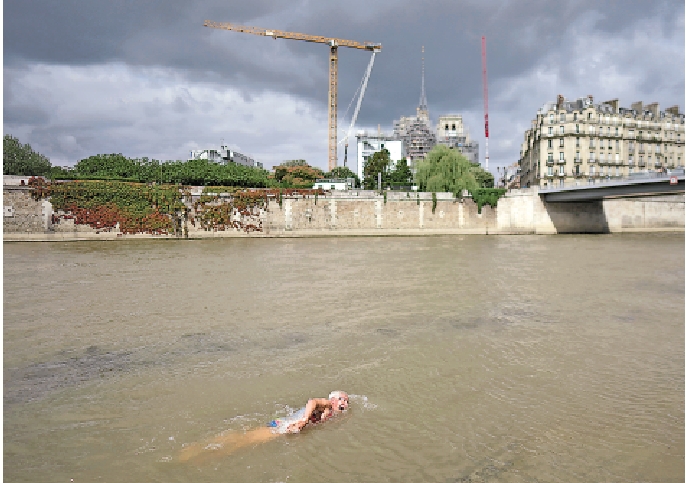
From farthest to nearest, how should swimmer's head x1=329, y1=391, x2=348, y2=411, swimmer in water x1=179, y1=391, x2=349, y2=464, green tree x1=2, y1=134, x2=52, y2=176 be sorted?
green tree x1=2, y1=134, x2=52, y2=176 < swimmer's head x1=329, y1=391, x2=348, y2=411 < swimmer in water x1=179, y1=391, x2=349, y2=464

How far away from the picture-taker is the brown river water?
4680 mm

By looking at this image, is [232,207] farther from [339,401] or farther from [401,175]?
[339,401]

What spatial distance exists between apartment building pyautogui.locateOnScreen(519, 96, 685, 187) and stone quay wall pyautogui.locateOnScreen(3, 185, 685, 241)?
13.8m

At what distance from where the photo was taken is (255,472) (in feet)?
14.6

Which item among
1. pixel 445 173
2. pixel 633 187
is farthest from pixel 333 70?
pixel 633 187

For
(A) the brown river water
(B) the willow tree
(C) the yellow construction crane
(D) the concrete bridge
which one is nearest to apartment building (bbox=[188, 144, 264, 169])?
(C) the yellow construction crane

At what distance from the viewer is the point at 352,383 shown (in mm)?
6863

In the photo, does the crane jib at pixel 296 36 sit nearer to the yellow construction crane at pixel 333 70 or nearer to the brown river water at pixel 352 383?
the yellow construction crane at pixel 333 70

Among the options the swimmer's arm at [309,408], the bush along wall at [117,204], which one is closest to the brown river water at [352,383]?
the swimmer's arm at [309,408]

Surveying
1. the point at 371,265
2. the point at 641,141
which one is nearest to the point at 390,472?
the point at 371,265

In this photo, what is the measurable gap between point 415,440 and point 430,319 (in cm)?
606

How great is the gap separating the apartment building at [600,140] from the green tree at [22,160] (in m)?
76.9

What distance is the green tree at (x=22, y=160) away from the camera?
67.0 meters

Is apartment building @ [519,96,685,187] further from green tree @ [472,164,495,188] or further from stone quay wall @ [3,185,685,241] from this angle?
stone quay wall @ [3,185,685,241]
